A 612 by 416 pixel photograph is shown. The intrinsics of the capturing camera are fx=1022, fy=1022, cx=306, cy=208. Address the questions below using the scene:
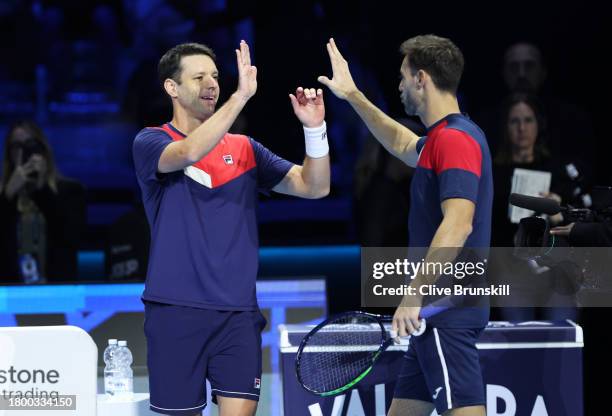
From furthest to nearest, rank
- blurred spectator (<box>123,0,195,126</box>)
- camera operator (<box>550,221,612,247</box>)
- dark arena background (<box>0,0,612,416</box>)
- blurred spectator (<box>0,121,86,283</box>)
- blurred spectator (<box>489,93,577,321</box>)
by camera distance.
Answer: blurred spectator (<box>123,0,195,126</box>) < dark arena background (<box>0,0,612,416</box>) < blurred spectator (<box>0,121,86,283</box>) < blurred spectator (<box>489,93,577,321</box>) < camera operator (<box>550,221,612,247</box>)

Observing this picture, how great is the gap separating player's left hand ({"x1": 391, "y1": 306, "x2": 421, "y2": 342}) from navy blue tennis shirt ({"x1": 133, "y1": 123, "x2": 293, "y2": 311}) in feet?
1.84

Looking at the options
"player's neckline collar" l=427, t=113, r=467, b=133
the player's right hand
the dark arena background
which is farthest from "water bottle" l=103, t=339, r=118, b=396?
the dark arena background

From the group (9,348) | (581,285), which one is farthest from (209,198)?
(581,285)

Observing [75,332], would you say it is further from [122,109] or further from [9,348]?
[122,109]

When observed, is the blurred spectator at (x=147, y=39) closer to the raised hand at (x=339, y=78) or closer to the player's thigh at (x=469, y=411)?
the raised hand at (x=339, y=78)

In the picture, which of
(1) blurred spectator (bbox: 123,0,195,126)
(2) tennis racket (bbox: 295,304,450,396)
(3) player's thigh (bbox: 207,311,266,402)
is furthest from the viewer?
(1) blurred spectator (bbox: 123,0,195,126)

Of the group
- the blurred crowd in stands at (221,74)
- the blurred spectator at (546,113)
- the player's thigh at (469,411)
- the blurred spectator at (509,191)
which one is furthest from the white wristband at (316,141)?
the blurred crowd in stands at (221,74)

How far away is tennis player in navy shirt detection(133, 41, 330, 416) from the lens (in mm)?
3738

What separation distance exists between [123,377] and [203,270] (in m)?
0.91

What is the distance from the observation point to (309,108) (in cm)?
383

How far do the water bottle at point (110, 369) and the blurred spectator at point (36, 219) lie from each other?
6.27ft

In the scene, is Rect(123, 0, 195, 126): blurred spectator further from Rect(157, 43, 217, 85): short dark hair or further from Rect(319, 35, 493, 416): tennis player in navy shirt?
Rect(319, 35, 493, 416): tennis player in navy shirt

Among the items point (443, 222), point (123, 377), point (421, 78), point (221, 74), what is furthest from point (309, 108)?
point (221, 74)

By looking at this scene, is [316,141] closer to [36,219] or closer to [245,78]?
[245,78]
